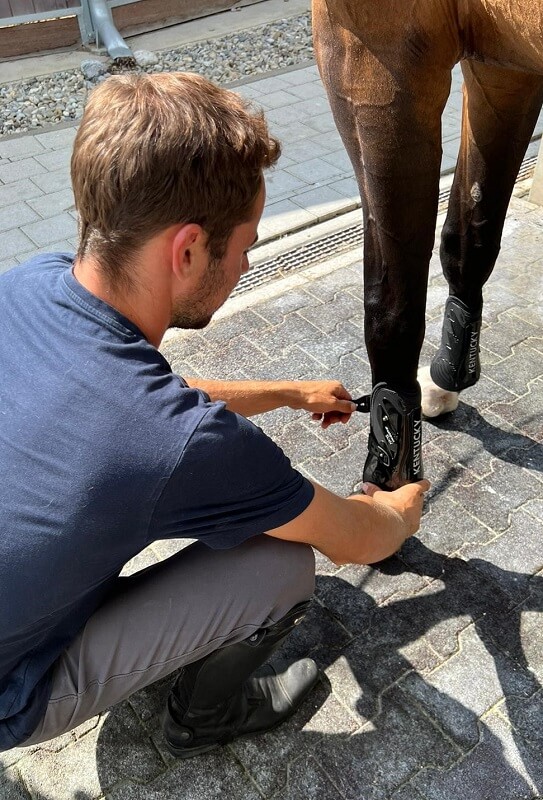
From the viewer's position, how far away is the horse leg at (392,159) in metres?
1.45

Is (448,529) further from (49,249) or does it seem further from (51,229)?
(51,229)

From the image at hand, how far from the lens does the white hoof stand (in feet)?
8.05

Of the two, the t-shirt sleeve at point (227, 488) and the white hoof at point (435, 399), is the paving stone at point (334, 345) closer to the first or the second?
the white hoof at point (435, 399)

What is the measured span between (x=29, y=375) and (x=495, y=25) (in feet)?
3.67

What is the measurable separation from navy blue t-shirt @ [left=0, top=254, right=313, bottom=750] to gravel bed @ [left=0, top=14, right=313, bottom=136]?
463 cm

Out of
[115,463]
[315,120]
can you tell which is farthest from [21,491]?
[315,120]

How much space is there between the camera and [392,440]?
6.32ft

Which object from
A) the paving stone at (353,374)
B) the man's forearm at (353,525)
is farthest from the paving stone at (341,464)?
the man's forearm at (353,525)

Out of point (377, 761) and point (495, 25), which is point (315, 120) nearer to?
point (495, 25)

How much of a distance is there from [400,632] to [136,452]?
43.2 inches

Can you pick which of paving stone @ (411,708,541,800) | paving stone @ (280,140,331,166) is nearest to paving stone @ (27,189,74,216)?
paving stone @ (280,140,331,166)

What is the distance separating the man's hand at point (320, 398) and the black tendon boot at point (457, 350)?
19.7 inches

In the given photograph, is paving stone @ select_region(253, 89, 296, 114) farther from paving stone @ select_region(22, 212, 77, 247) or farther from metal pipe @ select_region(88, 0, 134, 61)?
paving stone @ select_region(22, 212, 77, 247)

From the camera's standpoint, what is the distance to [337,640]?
6.17ft
